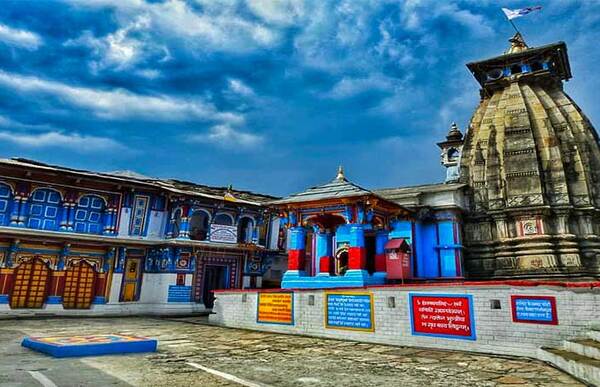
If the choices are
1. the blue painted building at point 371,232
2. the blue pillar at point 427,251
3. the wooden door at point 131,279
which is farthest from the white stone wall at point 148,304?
the blue pillar at point 427,251

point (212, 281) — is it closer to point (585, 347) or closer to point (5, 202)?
point (5, 202)

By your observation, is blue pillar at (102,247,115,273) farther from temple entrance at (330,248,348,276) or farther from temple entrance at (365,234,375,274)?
temple entrance at (365,234,375,274)

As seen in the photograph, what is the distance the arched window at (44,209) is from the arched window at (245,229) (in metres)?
10.5

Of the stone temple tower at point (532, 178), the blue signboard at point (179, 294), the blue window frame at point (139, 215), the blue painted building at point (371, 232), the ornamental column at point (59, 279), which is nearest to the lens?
the blue painted building at point (371, 232)

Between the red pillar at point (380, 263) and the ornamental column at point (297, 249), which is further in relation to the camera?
the red pillar at point (380, 263)

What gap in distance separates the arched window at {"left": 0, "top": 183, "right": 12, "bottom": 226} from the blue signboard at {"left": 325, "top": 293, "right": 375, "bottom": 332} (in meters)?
15.7

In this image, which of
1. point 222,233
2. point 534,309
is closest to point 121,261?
point 222,233

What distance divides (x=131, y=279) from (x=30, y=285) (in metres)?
4.66

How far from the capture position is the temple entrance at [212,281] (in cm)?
2422

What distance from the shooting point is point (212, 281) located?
968 inches

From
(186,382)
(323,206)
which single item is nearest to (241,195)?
(323,206)

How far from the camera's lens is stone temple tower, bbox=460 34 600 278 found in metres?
18.9

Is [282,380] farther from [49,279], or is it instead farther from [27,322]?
[49,279]

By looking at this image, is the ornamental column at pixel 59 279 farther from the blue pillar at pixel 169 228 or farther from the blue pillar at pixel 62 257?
the blue pillar at pixel 169 228
